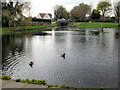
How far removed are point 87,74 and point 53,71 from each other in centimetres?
228

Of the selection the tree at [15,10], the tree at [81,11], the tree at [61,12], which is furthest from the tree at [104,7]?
the tree at [15,10]

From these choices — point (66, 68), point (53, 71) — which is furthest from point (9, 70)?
point (66, 68)

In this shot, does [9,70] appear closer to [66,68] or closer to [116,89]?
[66,68]

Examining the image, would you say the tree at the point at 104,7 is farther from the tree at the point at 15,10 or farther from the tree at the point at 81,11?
the tree at the point at 15,10

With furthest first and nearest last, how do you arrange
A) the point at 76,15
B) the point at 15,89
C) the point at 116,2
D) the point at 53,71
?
the point at 76,15, the point at 116,2, the point at 53,71, the point at 15,89

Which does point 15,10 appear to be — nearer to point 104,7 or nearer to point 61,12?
point 104,7

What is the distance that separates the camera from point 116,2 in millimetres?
66062

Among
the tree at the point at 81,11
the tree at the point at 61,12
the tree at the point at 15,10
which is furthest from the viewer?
the tree at the point at 61,12

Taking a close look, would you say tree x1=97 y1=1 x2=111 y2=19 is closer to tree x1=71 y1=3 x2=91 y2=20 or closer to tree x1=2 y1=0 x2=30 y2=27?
tree x1=71 y1=3 x2=91 y2=20

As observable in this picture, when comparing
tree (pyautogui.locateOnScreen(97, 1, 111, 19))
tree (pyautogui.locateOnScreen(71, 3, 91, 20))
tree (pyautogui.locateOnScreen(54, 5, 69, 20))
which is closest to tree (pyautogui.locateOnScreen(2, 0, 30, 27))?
tree (pyautogui.locateOnScreen(97, 1, 111, 19))

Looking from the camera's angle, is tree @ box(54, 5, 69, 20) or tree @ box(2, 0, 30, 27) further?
tree @ box(54, 5, 69, 20)

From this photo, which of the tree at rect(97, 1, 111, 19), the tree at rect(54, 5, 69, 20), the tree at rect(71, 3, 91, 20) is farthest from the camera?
the tree at rect(54, 5, 69, 20)

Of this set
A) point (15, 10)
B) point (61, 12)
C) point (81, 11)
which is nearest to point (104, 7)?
point (81, 11)

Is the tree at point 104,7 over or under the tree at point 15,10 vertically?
over
